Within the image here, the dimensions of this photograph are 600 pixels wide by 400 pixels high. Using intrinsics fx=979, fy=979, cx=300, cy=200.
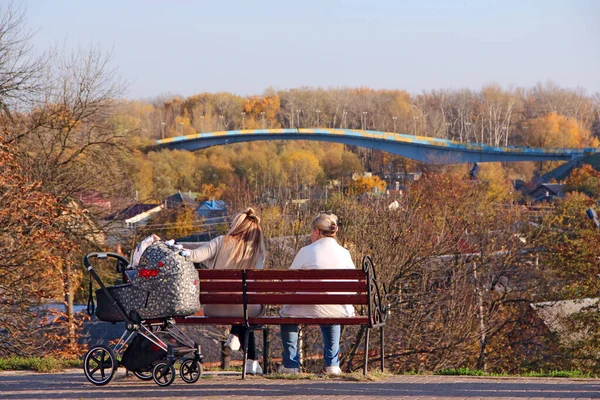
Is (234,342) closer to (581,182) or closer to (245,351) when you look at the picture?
(245,351)

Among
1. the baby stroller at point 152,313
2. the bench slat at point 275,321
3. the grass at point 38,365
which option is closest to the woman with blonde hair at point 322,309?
the bench slat at point 275,321

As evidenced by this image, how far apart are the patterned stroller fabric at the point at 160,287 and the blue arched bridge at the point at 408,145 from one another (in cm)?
8323

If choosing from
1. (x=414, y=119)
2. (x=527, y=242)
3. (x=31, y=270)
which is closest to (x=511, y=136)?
(x=414, y=119)

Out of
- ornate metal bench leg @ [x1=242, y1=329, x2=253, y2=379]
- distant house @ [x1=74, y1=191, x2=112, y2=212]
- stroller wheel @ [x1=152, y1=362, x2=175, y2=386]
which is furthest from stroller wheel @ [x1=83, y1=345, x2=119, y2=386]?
distant house @ [x1=74, y1=191, x2=112, y2=212]

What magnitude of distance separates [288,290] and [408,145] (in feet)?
284

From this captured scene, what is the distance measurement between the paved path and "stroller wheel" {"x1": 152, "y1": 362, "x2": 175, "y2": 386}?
6 centimetres

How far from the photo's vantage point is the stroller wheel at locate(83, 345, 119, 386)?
7832 mm

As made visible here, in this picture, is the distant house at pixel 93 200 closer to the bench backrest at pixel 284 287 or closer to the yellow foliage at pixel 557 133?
the bench backrest at pixel 284 287

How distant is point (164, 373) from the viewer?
7.77 meters

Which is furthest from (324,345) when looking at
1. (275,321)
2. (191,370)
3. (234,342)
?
(191,370)

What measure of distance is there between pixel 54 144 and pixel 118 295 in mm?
23148

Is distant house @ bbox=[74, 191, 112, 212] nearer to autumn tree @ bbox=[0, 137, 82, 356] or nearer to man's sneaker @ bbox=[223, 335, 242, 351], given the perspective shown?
autumn tree @ bbox=[0, 137, 82, 356]

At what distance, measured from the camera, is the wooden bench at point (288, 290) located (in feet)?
27.9

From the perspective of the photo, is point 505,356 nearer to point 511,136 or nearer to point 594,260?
point 594,260
